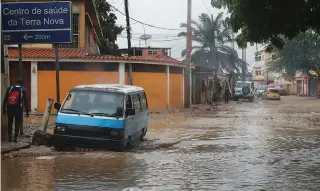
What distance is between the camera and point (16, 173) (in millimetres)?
9203

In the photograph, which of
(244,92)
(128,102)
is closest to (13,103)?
(128,102)

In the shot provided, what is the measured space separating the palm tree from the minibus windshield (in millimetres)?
51375

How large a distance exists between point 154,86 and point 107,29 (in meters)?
17.1

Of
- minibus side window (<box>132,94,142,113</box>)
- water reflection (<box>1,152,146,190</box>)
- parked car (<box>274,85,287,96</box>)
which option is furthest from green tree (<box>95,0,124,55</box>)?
parked car (<box>274,85,287,96</box>)

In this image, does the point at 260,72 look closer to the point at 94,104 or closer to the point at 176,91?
the point at 176,91

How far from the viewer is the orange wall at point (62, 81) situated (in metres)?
27.6

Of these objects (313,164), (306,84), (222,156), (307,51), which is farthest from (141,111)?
(306,84)

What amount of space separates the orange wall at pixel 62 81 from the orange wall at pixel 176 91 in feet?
19.3

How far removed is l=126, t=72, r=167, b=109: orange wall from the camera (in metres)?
29.7

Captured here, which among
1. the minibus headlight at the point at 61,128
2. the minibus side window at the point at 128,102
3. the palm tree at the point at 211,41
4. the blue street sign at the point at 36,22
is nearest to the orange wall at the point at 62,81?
the blue street sign at the point at 36,22

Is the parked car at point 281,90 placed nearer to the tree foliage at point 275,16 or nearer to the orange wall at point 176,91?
the orange wall at point 176,91

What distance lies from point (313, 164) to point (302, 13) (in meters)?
3.34

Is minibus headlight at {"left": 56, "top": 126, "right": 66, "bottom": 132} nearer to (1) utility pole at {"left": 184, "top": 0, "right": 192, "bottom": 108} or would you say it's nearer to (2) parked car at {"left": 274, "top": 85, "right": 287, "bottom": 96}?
(1) utility pole at {"left": 184, "top": 0, "right": 192, "bottom": 108}

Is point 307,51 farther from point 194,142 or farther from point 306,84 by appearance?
point 194,142
